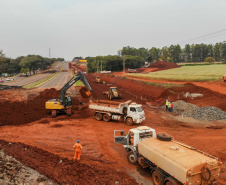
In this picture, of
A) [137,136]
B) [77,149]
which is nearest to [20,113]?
[77,149]

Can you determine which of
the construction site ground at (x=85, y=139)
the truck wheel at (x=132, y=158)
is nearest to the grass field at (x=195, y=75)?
the construction site ground at (x=85, y=139)

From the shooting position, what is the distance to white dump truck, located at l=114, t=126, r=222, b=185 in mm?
8188

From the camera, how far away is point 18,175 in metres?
9.45

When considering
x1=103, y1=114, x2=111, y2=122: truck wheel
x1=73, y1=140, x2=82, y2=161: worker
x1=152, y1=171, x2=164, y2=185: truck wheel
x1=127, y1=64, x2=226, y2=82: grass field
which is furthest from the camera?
x1=127, y1=64, x2=226, y2=82: grass field

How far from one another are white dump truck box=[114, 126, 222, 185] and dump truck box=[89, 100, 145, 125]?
340 inches

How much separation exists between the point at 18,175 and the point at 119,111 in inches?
531

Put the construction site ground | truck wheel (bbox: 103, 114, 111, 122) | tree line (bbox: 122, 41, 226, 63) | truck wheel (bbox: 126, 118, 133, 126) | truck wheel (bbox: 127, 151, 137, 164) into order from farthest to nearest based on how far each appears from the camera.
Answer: tree line (bbox: 122, 41, 226, 63) → truck wheel (bbox: 103, 114, 111, 122) → truck wheel (bbox: 126, 118, 133, 126) → truck wheel (bbox: 127, 151, 137, 164) → the construction site ground

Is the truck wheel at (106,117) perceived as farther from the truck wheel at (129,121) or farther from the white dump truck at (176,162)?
the white dump truck at (176,162)

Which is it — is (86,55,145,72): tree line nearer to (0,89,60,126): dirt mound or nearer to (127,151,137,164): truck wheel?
(0,89,60,126): dirt mound

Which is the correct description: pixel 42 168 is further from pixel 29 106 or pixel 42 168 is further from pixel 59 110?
pixel 29 106

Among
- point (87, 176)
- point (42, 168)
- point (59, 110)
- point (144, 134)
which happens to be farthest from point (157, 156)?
point (59, 110)

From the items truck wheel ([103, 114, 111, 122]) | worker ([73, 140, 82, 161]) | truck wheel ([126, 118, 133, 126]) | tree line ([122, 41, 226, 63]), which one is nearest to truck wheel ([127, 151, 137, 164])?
worker ([73, 140, 82, 161])

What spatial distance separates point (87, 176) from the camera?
34.3 feet

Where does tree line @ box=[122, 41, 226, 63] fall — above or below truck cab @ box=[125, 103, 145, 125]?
above
